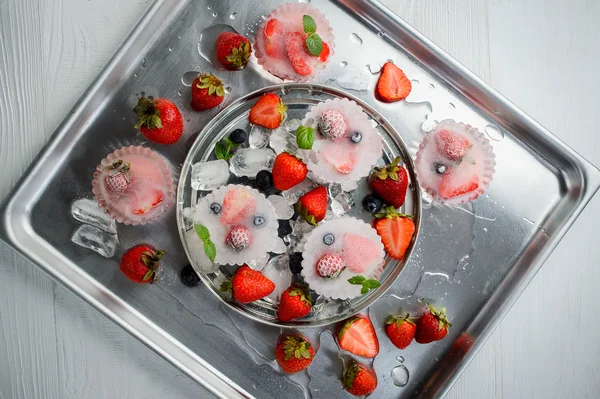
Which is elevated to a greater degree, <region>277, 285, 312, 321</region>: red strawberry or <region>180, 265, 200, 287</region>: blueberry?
<region>277, 285, 312, 321</region>: red strawberry

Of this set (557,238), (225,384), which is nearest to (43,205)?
(225,384)

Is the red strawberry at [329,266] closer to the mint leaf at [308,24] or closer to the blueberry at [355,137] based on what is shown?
the blueberry at [355,137]

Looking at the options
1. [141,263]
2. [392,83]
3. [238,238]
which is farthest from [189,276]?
[392,83]

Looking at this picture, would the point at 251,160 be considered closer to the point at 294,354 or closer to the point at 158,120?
the point at 158,120

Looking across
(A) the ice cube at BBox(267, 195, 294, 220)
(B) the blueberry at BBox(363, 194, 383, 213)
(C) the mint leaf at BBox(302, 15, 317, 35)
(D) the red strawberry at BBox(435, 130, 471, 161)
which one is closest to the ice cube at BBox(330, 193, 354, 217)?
(B) the blueberry at BBox(363, 194, 383, 213)

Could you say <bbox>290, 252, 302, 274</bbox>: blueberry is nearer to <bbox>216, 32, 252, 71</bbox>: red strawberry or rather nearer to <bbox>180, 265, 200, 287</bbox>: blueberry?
<bbox>180, 265, 200, 287</bbox>: blueberry
